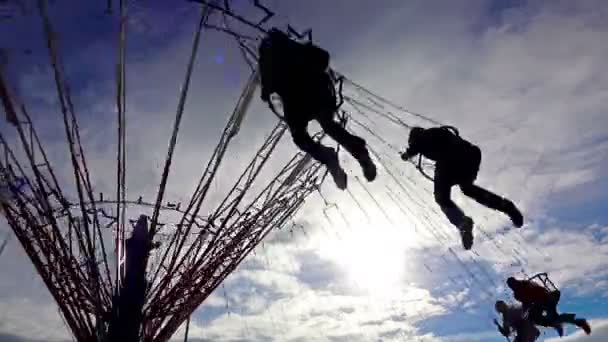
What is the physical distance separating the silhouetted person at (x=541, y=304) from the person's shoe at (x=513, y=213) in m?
6.39

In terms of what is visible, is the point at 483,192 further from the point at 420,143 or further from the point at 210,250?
the point at 210,250

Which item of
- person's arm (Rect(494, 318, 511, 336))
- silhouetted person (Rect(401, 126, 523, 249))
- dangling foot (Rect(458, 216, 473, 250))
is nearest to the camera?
silhouetted person (Rect(401, 126, 523, 249))

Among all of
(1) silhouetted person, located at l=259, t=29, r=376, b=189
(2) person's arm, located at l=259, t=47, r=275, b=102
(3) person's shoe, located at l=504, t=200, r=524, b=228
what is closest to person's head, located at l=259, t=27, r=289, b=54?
(1) silhouetted person, located at l=259, t=29, r=376, b=189

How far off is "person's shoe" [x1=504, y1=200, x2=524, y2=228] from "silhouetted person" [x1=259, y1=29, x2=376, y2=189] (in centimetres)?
431

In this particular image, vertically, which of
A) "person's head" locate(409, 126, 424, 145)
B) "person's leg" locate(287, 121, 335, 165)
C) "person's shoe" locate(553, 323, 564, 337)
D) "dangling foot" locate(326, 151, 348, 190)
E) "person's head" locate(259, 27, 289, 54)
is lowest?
"person's shoe" locate(553, 323, 564, 337)

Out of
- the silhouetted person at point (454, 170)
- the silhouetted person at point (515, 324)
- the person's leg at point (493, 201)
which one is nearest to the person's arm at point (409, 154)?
the silhouetted person at point (454, 170)

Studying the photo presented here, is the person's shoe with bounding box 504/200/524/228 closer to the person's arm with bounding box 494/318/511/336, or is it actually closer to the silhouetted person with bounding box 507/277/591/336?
the silhouetted person with bounding box 507/277/591/336

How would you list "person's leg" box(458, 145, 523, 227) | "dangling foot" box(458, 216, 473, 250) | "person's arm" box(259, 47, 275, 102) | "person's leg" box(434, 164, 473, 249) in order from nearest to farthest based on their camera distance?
"person's arm" box(259, 47, 275, 102), "person's leg" box(458, 145, 523, 227), "person's leg" box(434, 164, 473, 249), "dangling foot" box(458, 216, 473, 250)

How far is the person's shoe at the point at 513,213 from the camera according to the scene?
11180mm

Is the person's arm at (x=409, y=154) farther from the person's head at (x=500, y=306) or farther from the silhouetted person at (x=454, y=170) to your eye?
the person's head at (x=500, y=306)

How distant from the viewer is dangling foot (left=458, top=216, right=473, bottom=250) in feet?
37.2

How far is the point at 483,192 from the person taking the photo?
11383mm

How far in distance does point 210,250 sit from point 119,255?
342 cm

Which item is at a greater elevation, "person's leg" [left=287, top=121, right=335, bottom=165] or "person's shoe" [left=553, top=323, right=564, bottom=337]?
"person's leg" [left=287, top=121, right=335, bottom=165]
